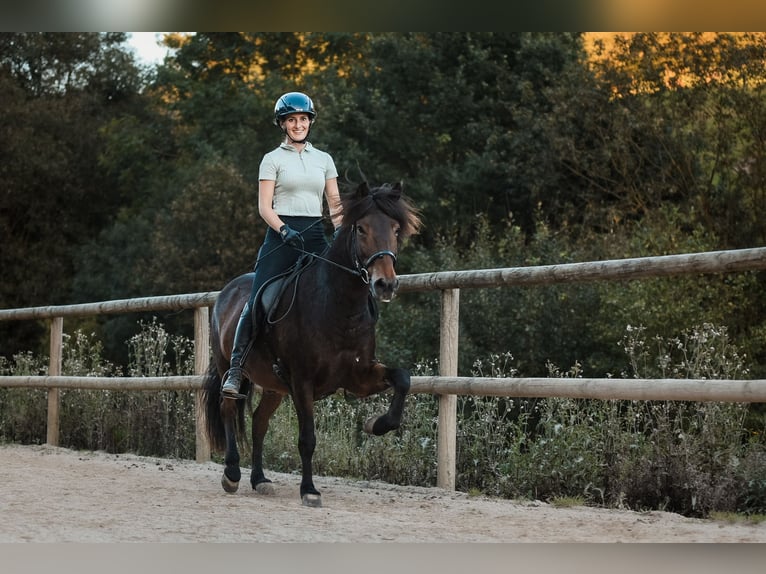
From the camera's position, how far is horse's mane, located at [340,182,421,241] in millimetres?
5129

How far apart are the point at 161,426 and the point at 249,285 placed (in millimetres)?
2599

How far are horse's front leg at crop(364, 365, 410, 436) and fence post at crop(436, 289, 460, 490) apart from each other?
0.71 metres

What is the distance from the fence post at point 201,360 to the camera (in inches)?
303

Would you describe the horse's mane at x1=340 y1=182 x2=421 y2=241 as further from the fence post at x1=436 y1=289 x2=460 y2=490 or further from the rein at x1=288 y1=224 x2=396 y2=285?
the fence post at x1=436 y1=289 x2=460 y2=490

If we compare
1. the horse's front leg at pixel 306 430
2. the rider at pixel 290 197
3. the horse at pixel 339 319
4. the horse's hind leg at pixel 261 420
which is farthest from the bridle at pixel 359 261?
the horse's hind leg at pixel 261 420

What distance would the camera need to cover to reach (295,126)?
5625 millimetres

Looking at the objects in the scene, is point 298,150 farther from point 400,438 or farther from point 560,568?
point 560,568

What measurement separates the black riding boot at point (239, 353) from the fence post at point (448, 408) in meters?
1.15

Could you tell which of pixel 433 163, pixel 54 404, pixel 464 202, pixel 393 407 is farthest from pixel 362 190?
pixel 433 163

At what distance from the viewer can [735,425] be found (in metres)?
5.46

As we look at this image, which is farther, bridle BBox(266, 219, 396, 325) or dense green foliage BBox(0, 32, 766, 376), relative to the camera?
dense green foliage BBox(0, 32, 766, 376)

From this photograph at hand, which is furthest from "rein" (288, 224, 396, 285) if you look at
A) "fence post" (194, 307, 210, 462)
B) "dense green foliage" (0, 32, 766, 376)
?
"dense green foliage" (0, 32, 766, 376)

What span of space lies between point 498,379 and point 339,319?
3.13 feet

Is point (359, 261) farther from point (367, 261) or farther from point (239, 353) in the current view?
point (239, 353)
